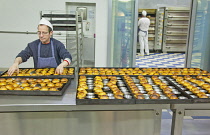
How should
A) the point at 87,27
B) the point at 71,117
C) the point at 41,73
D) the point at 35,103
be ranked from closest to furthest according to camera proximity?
the point at 35,103 → the point at 71,117 → the point at 41,73 → the point at 87,27

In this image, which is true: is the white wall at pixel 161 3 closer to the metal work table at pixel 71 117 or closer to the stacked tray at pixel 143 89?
the stacked tray at pixel 143 89

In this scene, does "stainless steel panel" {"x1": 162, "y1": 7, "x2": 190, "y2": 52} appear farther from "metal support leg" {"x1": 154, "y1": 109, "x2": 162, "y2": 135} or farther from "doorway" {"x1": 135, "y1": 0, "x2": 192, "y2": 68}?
"metal support leg" {"x1": 154, "y1": 109, "x2": 162, "y2": 135}

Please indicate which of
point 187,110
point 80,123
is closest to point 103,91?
point 80,123

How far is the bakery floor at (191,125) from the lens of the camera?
276 centimetres

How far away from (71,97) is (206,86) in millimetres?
1225

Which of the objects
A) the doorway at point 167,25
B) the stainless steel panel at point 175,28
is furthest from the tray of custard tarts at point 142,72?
the stainless steel panel at point 175,28

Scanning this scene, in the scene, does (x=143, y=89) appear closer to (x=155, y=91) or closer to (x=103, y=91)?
(x=155, y=91)

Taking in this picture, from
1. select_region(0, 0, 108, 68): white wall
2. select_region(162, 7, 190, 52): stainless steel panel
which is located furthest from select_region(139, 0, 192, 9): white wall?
select_region(0, 0, 108, 68): white wall

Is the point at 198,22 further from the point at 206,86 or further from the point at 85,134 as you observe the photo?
the point at 85,134

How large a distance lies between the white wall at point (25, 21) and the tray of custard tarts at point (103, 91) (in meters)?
3.34

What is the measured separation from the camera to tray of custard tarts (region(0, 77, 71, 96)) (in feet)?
5.38

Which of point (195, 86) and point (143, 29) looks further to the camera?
point (143, 29)

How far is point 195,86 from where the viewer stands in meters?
1.92

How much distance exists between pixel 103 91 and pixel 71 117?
0.34 meters
